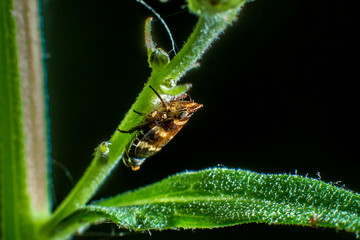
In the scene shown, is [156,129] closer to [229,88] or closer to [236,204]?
[236,204]

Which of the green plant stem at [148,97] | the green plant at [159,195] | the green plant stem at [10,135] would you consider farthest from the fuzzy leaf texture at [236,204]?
the green plant stem at [10,135]

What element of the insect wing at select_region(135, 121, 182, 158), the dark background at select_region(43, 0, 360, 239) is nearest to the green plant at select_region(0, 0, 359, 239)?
the insect wing at select_region(135, 121, 182, 158)

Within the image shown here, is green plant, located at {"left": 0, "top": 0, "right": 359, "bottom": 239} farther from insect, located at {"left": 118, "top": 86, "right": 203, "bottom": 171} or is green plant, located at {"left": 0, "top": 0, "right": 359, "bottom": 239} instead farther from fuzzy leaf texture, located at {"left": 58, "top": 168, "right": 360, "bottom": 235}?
insect, located at {"left": 118, "top": 86, "right": 203, "bottom": 171}

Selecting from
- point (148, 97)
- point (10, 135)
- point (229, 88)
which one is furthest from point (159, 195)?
point (229, 88)

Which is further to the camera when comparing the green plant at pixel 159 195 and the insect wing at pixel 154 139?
the insect wing at pixel 154 139

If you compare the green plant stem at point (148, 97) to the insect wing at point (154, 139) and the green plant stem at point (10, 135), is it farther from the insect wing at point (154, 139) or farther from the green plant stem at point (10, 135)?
the insect wing at point (154, 139)

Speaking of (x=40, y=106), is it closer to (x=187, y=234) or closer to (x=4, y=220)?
(x=4, y=220)

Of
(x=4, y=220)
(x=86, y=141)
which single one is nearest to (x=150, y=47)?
(x=4, y=220)
